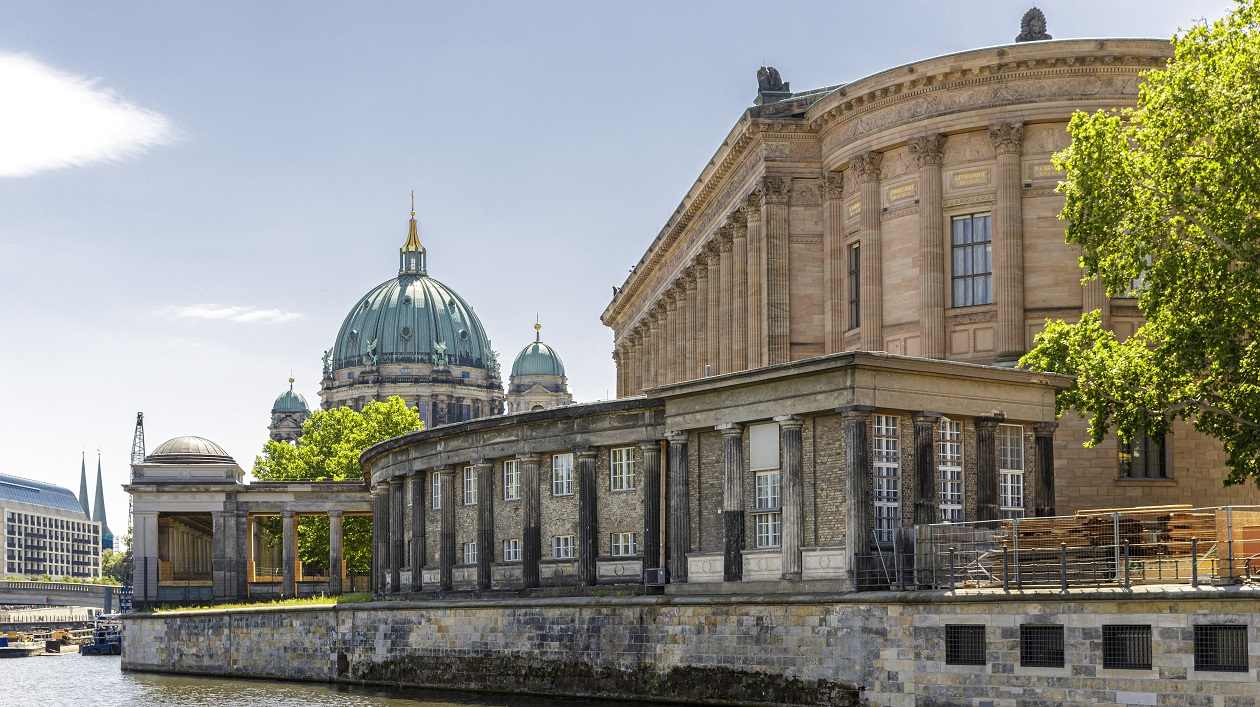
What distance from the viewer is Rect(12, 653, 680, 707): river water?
52.5m

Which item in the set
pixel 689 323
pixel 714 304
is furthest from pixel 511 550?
pixel 689 323

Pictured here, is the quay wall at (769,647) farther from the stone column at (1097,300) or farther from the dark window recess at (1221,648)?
the stone column at (1097,300)

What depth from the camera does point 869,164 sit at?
207 feet

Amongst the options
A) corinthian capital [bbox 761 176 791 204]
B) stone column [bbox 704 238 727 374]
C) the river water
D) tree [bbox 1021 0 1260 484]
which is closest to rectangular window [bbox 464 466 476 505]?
the river water

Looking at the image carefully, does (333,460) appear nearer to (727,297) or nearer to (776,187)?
(727,297)

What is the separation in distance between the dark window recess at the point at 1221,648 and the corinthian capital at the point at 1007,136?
26.9 m

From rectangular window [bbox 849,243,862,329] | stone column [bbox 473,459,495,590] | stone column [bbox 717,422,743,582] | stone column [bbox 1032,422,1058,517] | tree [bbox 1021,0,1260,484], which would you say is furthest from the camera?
rectangular window [bbox 849,243,862,329]

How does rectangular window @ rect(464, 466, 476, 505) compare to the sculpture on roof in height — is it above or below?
below

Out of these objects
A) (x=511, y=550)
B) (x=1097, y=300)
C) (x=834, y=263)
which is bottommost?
(x=511, y=550)

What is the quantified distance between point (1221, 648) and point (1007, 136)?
90.3 feet

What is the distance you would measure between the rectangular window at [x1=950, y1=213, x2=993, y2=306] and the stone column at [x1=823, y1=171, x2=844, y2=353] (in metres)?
5.98

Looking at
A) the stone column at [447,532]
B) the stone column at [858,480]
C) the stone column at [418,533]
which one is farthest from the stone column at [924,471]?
the stone column at [418,533]

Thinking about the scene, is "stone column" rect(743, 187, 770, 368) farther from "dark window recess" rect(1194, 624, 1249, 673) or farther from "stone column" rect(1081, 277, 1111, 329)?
"dark window recess" rect(1194, 624, 1249, 673)

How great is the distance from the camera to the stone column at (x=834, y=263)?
6556 centimetres
